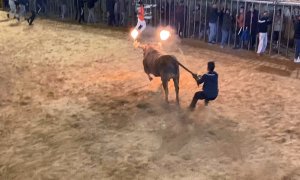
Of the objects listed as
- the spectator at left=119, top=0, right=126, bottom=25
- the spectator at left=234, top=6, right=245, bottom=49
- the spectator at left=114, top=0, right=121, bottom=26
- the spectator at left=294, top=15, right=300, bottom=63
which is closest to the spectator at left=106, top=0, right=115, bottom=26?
the spectator at left=114, top=0, right=121, bottom=26

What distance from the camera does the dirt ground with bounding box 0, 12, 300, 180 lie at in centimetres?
858

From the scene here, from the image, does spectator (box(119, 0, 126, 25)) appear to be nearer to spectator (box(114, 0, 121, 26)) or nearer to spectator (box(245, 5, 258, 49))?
spectator (box(114, 0, 121, 26))

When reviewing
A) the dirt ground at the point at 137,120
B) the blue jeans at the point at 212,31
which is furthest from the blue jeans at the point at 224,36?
the dirt ground at the point at 137,120

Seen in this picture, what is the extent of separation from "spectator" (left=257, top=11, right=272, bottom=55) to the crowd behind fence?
29 centimetres

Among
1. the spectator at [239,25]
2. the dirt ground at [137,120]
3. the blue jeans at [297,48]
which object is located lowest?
the dirt ground at [137,120]

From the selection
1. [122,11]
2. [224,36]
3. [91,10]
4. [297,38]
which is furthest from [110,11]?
[297,38]

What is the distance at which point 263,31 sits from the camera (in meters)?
16.7

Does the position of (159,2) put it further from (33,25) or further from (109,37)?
(33,25)

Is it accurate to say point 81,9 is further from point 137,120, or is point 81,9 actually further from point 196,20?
point 137,120

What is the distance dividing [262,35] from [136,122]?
827 cm

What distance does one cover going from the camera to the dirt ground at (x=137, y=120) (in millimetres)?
8578

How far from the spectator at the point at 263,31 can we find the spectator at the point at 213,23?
83.0 inches

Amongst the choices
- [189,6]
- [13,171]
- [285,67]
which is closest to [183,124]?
[13,171]

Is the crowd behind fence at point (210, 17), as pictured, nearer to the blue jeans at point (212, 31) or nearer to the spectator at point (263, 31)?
the blue jeans at point (212, 31)
